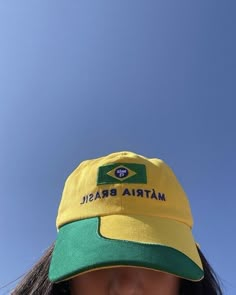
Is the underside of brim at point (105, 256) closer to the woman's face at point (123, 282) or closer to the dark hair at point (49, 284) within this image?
the woman's face at point (123, 282)

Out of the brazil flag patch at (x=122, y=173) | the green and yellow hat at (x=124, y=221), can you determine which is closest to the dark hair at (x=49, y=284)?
the green and yellow hat at (x=124, y=221)

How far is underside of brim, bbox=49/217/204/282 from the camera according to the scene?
1.09 m

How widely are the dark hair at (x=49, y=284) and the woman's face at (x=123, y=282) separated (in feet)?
0.56

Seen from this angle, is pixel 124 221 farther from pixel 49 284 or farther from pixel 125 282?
pixel 49 284

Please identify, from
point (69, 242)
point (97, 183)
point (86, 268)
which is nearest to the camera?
point (86, 268)

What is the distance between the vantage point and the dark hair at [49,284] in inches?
53.2

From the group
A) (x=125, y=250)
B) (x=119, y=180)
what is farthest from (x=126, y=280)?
(x=119, y=180)

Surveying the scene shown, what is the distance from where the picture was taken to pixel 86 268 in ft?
3.60

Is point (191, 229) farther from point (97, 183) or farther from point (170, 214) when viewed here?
point (97, 183)

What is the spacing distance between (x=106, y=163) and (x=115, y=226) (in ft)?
0.81

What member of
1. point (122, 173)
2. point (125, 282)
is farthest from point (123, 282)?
point (122, 173)

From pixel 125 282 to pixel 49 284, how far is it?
36 cm

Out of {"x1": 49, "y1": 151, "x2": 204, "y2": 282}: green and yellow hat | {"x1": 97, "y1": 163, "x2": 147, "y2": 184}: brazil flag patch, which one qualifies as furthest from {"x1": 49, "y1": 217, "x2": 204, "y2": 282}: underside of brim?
{"x1": 97, "y1": 163, "x2": 147, "y2": 184}: brazil flag patch

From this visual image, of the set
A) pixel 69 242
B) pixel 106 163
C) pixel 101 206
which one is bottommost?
pixel 69 242
